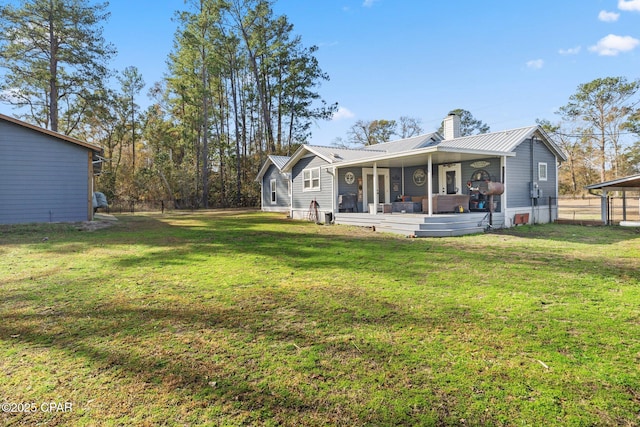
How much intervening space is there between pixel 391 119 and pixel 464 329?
138ft

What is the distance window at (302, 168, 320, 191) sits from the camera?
16.4 m

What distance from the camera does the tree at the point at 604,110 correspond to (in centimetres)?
3055

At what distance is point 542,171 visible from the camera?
1387 cm

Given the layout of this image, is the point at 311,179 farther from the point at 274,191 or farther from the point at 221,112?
the point at 221,112

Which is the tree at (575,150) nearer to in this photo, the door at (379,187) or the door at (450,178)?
the door at (450,178)

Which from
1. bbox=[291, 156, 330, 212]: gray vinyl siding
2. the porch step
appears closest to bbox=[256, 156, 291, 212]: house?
bbox=[291, 156, 330, 212]: gray vinyl siding

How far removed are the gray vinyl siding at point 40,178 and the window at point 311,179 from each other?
29.9 feet

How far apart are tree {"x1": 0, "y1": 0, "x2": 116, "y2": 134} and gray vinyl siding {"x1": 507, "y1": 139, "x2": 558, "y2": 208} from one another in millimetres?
23027

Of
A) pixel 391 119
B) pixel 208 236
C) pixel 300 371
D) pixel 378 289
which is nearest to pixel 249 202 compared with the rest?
pixel 208 236

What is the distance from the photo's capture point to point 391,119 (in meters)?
42.6

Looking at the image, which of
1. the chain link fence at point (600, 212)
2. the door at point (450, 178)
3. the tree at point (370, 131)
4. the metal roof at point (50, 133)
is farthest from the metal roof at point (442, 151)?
the tree at point (370, 131)

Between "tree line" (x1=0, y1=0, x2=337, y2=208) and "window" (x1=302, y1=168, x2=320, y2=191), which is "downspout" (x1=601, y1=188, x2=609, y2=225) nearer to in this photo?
"window" (x1=302, y1=168, x2=320, y2=191)

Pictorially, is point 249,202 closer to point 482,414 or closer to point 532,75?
point 532,75

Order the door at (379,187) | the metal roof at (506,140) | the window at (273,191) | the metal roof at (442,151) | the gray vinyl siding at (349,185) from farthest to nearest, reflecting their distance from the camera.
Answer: the window at (273,191) → the door at (379,187) → the gray vinyl siding at (349,185) → the metal roof at (506,140) → the metal roof at (442,151)
